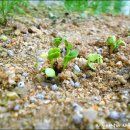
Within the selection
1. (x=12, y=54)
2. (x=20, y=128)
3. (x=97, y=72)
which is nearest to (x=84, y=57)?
(x=97, y=72)

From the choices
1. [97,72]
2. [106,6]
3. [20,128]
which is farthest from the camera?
[106,6]

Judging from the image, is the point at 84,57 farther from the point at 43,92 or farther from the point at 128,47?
the point at 43,92

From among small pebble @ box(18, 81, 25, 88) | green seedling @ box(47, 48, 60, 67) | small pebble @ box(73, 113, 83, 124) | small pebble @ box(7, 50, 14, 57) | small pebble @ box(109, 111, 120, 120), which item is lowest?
small pebble @ box(109, 111, 120, 120)

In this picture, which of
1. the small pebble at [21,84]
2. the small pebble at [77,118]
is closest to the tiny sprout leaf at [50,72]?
the small pebble at [21,84]

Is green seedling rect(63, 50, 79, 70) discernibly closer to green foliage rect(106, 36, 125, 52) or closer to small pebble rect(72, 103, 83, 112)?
small pebble rect(72, 103, 83, 112)

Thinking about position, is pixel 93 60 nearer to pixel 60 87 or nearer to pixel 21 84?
pixel 60 87

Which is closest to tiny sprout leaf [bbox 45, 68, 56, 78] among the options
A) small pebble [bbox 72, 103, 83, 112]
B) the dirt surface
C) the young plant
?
the dirt surface
